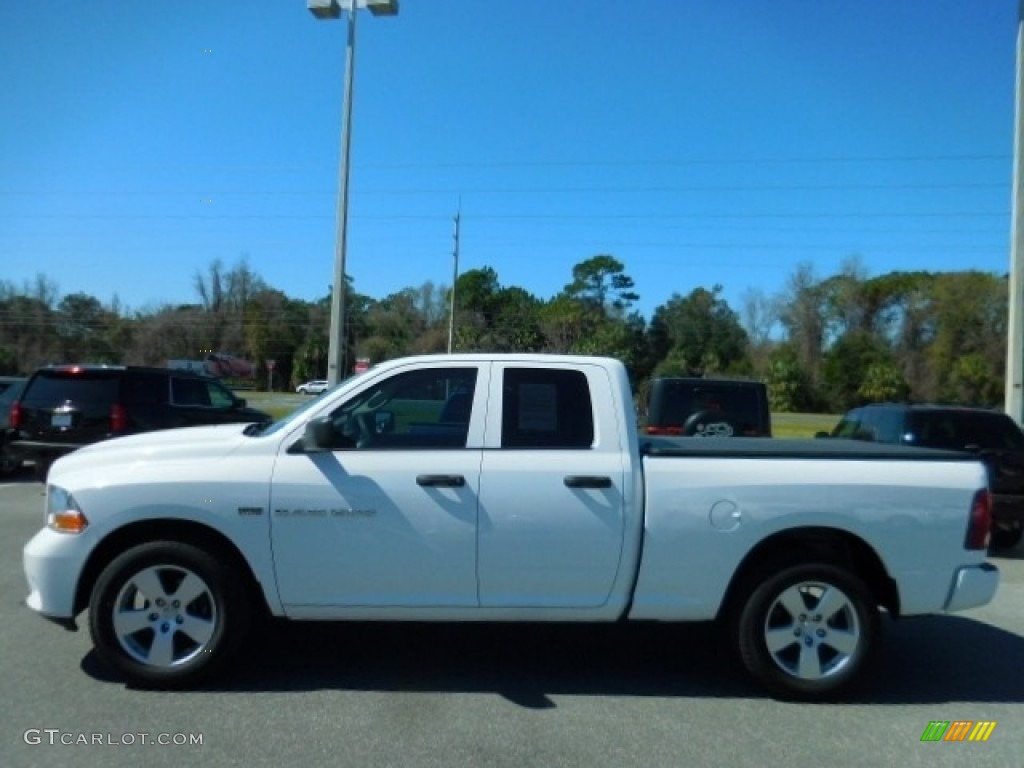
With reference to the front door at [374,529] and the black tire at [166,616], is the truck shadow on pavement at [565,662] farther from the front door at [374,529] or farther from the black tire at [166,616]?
the front door at [374,529]

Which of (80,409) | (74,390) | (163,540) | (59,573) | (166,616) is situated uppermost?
(74,390)

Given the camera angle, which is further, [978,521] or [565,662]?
[565,662]

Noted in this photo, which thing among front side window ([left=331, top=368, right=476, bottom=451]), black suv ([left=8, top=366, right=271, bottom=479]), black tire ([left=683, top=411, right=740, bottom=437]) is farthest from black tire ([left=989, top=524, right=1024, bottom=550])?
black suv ([left=8, top=366, right=271, bottom=479])

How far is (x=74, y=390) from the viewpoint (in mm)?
11648

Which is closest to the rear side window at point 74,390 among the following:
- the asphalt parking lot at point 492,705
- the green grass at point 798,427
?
the asphalt parking lot at point 492,705

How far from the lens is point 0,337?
6638 centimetres

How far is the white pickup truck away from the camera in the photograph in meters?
4.83

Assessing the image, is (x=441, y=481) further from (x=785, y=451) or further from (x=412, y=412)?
(x=785, y=451)

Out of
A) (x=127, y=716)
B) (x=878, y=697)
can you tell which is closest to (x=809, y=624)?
(x=878, y=697)

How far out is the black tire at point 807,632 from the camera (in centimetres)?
497

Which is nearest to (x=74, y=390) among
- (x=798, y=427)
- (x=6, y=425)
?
(x=6, y=425)
